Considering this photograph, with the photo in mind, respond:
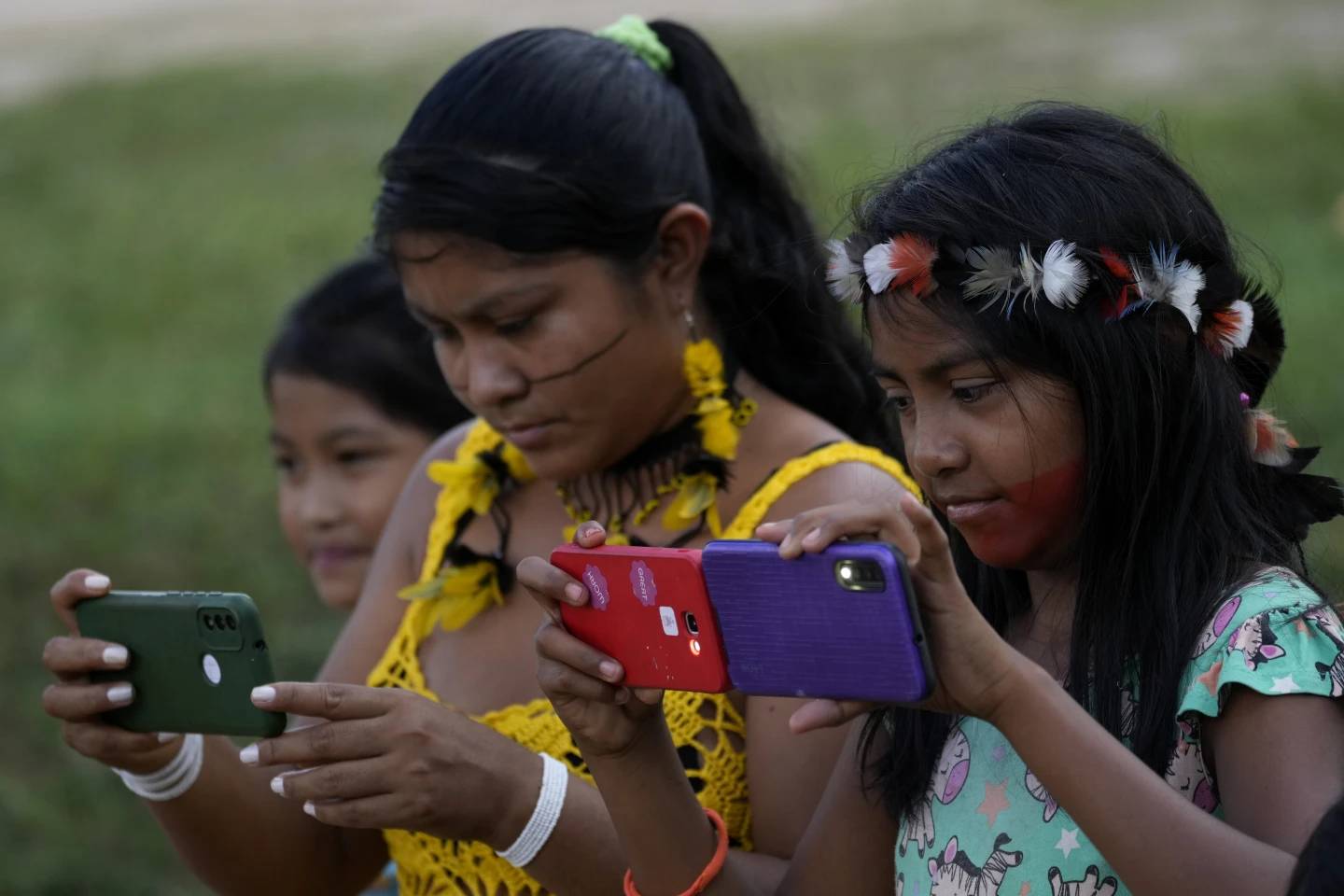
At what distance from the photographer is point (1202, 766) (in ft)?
5.93

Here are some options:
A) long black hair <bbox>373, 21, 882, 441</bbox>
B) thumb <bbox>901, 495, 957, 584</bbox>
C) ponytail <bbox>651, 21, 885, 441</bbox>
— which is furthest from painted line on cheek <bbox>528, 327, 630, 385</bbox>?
thumb <bbox>901, 495, 957, 584</bbox>

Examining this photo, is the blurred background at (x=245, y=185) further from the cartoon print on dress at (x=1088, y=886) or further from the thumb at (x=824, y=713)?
the thumb at (x=824, y=713)

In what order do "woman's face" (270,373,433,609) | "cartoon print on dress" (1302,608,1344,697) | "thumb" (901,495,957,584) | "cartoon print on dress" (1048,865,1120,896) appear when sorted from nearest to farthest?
"thumb" (901,495,957,584) → "cartoon print on dress" (1302,608,1344,697) → "cartoon print on dress" (1048,865,1120,896) → "woman's face" (270,373,433,609)

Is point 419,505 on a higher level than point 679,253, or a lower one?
lower

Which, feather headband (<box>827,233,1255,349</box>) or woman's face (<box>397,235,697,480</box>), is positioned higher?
feather headband (<box>827,233,1255,349</box>)

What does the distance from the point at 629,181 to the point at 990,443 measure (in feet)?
3.02

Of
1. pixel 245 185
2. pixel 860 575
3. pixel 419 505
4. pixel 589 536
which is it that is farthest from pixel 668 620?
pixel 245 185

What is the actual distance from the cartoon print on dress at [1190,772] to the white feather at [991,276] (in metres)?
0.49

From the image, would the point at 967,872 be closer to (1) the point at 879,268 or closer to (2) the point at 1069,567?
(2) the point at 1069,567

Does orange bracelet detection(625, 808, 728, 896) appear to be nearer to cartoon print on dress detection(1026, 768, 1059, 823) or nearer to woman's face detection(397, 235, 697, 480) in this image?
cartoon print on dress detection(1026, 768, 1059, 823)

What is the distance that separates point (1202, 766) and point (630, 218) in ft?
3.89

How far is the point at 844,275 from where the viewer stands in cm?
210

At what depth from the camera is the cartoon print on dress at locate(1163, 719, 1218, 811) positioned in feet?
5.93

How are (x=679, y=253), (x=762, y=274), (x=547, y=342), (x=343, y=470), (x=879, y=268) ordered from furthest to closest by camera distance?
(x=343, y=470)
(x=762, y=274)
(x=679, y=253)
(x=547, y=342)
(x=879, y=268)
